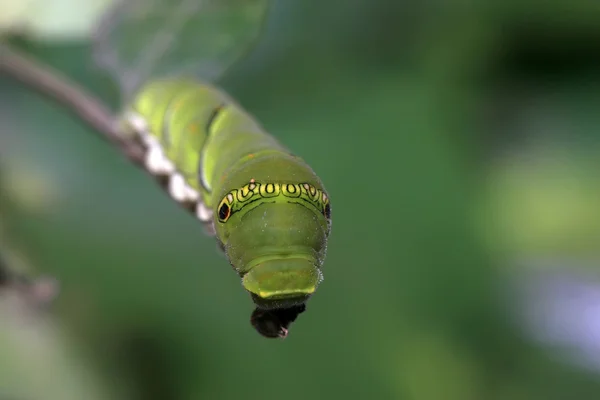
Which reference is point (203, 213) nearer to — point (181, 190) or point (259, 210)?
point (181, 190)

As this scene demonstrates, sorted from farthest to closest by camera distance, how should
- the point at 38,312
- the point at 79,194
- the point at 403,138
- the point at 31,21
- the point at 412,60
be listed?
the point at 412,60
the point at 403,138
the point at 79,194
the point at 38,312
the point at 31,21

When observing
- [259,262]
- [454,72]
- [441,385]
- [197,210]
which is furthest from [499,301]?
[259,262]

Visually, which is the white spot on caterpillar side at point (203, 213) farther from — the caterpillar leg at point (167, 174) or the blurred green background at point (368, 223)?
the blurred green background at point (368, 223)

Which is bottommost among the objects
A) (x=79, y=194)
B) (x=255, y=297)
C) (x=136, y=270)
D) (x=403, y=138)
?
(x=255, y=297)

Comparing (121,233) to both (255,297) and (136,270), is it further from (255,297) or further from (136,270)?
(255,297)

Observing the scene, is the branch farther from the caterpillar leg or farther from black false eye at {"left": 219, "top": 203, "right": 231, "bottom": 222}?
black false eye at {"left": 219, "top": 203, "right": 231, "bottom": 222}
